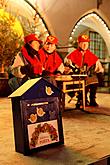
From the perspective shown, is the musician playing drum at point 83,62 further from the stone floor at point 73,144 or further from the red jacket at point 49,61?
the stone floor at point 73,144

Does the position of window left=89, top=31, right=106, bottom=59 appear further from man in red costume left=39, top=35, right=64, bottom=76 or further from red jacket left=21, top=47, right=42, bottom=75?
red jacket left=21, top=47, right=42, bottom=75

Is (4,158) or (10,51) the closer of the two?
(4,158)

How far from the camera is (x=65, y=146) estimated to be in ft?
8.84

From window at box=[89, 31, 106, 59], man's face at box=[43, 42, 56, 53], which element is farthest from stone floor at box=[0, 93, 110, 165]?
window at box=[89, 31, 106, 59]

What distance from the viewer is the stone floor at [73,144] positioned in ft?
7.62

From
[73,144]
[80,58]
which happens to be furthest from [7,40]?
[73,144]

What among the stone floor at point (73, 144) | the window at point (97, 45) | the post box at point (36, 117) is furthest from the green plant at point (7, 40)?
the window at point (97, 45)

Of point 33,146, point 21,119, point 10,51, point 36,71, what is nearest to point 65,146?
point 33,146

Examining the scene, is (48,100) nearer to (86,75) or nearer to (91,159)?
(91,159)

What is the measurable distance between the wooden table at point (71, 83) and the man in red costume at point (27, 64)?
0.32m

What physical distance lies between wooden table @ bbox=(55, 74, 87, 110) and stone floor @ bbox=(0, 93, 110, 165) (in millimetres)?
409

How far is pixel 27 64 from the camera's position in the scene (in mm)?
4293

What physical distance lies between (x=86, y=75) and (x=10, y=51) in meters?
2.55

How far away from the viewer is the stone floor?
7.62 ft
